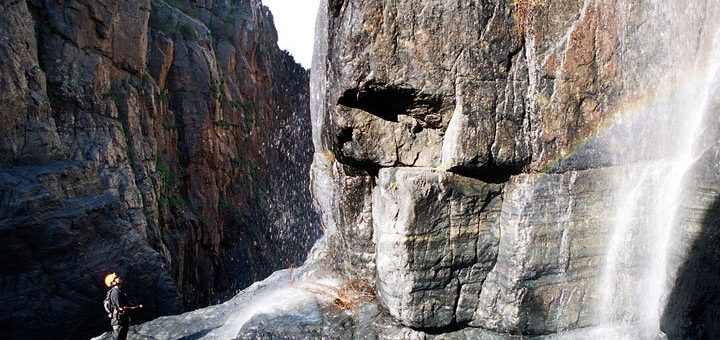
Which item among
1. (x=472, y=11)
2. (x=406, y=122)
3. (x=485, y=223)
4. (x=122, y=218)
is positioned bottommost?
(x=122, y=218)

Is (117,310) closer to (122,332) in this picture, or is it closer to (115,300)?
(115,300)

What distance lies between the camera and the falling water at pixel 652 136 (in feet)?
19.0

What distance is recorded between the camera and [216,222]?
2702 centimetres

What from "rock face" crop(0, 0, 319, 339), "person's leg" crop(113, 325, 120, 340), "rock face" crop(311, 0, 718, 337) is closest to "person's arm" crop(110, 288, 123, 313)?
"person's leg" crop(113, 325, 120, 340)

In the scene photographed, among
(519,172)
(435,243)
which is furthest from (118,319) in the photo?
(519,172)

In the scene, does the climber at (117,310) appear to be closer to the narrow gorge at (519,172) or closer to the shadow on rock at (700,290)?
the narrow gorge at (519,172)

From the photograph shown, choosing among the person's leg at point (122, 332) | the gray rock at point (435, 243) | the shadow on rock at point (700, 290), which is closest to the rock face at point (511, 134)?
the gray rock at point (435, 243)

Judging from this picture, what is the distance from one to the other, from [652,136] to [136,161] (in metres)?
18.6

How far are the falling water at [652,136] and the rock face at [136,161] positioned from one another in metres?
14.4

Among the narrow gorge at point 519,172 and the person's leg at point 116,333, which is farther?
the person's leg at point 116,333

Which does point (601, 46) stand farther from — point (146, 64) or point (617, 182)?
point (146, 64)

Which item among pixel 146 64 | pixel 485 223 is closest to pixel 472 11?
pixel 485 223

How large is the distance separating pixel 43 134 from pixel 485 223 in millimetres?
14523

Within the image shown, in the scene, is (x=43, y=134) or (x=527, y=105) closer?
(x=527, y=105)
